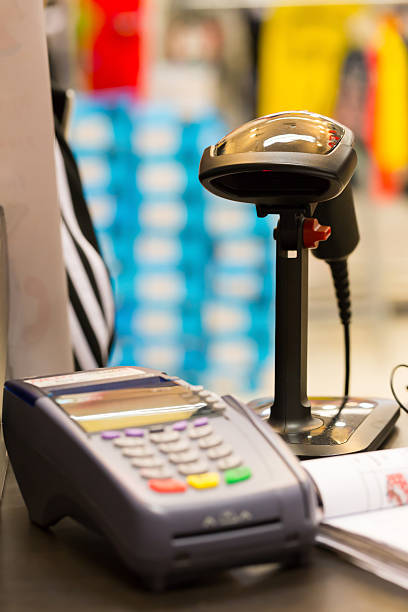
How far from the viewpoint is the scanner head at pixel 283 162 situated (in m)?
0.47

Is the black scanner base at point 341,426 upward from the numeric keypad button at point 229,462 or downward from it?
downward

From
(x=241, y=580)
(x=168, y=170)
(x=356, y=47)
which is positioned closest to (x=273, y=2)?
(x=356, y=47)

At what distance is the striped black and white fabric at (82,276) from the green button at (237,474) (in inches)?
16.7

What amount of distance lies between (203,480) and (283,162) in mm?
201

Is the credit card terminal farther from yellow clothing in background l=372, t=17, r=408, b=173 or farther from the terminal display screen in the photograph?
yellow clothing in background l=372, t=17, r=408, b=173

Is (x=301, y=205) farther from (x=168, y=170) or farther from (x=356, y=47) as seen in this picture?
(x=356, y=47)

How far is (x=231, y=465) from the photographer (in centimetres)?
37

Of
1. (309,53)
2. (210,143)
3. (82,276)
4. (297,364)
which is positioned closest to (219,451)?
(297,364)

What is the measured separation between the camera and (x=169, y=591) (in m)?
0.35

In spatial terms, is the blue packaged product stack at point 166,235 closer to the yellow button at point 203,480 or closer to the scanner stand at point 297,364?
the scanner stand at point 297,364

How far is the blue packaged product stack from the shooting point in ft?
7.00

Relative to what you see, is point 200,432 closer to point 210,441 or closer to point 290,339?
point 210,441

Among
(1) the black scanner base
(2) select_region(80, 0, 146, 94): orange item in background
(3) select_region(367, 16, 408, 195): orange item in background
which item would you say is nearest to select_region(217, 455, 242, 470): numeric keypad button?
(1) the black scanner base

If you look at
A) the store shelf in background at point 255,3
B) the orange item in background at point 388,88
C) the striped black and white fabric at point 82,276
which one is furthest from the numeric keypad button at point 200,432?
the orange item in background at point 388,88
